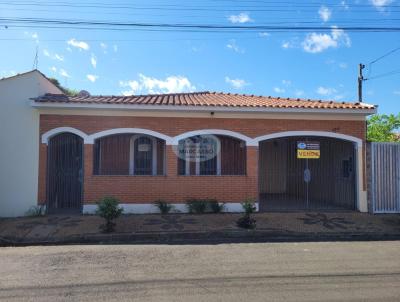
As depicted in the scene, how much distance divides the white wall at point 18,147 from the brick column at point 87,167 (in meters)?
1.40

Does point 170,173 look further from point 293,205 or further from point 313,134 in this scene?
point 313,134

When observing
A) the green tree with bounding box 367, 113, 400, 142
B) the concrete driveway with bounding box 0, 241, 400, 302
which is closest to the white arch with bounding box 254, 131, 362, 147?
the concrete driveway with bounding box 0, 241, 400, 302

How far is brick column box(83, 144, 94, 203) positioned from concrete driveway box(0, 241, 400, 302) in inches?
127

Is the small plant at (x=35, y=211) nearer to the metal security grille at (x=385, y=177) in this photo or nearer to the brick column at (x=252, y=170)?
the brick column at (x=252, y=170)

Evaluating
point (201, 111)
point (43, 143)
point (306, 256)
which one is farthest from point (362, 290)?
point (43, 143)

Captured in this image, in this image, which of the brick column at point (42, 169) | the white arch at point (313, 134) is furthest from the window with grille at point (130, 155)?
the white arch at point (313, 134)

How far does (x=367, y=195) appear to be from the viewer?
12062 mm

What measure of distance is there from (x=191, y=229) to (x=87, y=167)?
13.0ft

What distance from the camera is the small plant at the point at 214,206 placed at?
11.5 metres

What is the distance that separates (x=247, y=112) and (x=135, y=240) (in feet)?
17.5

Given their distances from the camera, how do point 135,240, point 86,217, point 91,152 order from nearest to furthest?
1. point 135,240
2. point 86,217
3. point 91,152

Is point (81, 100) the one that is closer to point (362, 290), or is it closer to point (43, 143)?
point (43, 143)

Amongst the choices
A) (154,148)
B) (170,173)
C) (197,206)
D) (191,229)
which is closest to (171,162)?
(170,173)

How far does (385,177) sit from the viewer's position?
12.1 metres
